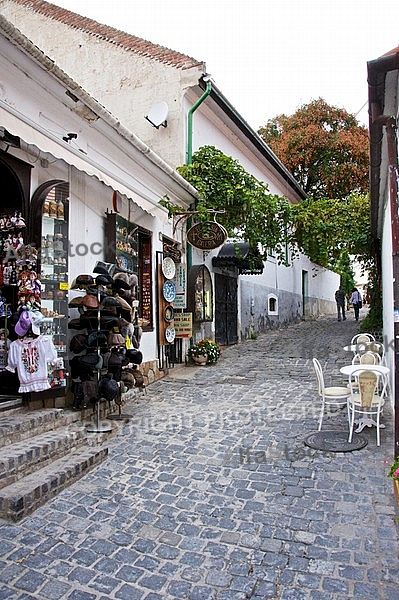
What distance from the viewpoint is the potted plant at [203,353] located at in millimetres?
10250

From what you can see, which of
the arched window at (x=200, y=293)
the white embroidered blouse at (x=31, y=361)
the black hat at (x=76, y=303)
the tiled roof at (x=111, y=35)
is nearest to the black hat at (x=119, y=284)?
the black hat at (x=76, y=303)

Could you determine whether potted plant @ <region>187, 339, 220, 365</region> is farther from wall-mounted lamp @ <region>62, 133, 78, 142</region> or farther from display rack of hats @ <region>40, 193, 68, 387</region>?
wall-mounted lamp @ <region>62, 133, 78, 142</region>

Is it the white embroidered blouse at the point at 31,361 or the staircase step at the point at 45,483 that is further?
the white embroidered blouse at the point at 31,361

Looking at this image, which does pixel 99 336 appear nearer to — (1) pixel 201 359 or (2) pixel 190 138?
(1) pixel 201 359

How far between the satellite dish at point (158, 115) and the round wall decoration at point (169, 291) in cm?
383

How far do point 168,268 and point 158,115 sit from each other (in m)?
3.79

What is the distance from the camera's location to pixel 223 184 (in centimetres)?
1059

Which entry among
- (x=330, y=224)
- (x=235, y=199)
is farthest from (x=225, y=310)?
(x=330, y=224)

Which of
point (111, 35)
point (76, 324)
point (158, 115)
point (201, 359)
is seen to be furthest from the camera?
point (111, 35)

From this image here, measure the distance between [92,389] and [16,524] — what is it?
2262 mm

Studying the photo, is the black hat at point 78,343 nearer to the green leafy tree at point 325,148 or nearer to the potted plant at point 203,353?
the potted plant at point 203,353

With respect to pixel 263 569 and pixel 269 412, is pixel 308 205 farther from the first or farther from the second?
pixel 263 569

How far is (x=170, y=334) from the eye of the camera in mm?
9195

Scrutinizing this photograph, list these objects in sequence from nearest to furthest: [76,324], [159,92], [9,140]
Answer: [9,140], [76,324], [159,92]
